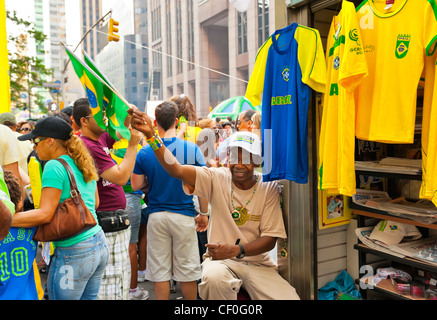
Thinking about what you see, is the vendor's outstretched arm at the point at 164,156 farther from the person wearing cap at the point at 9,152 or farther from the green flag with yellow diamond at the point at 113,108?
the person wearing cap at the point at 9,152

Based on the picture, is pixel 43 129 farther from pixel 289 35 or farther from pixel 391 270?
pixel 391 270

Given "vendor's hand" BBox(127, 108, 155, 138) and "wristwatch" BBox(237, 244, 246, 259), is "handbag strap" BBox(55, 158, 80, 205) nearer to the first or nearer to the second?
"vendor's hand" BBox(127, 108, 155, 138)

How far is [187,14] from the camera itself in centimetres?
4103

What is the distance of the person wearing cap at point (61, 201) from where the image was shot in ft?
8.87

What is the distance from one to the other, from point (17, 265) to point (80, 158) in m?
0.85

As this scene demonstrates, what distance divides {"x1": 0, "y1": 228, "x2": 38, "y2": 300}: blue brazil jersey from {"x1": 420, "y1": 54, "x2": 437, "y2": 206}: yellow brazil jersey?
108 inches

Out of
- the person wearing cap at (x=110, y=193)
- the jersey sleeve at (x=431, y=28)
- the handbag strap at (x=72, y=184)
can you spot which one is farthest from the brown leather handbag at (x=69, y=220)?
the jersey sleeve at (x=431, y=28)

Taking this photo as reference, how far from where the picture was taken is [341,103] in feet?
9.74

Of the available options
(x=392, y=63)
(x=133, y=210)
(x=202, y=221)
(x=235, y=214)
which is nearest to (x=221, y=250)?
(x=235, y=214)

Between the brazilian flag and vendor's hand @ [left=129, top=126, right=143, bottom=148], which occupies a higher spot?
the brazilian flag

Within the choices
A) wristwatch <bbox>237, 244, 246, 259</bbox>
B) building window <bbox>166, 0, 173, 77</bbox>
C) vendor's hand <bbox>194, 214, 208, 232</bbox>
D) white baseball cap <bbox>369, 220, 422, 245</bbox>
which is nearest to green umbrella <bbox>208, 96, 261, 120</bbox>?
vendor's hand <bbox>194, 214, 208, 232</bbox>

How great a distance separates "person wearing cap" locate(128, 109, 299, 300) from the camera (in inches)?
122

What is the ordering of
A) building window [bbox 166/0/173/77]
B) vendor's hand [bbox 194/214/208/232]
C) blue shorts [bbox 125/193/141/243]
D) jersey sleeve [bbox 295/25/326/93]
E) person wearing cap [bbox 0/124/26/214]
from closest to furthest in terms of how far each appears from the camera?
jersey sleeve [bbox 295/25/326/93] → person wearing cap [bbox 0/124/26/214] → vendor's hand [bbox 194/214/208/232] → blue shorts [bbox 125/193/141/243] → building window [bbox 166/0/173/77]
